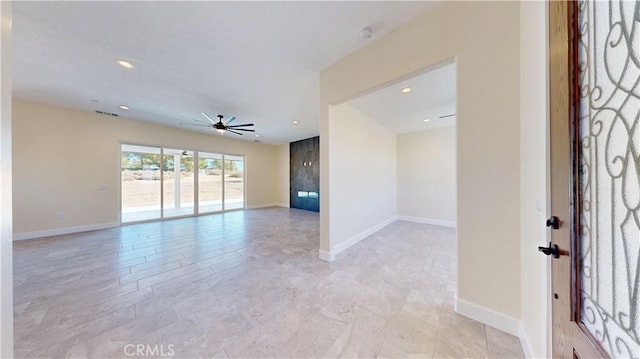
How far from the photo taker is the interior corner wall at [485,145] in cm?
156

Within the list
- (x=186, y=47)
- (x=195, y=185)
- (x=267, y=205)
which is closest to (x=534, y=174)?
(x=186, y=47)

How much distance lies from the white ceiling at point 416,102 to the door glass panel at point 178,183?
583 centimetres

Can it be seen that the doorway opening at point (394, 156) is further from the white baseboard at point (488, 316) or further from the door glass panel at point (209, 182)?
the door glass panel at point (209, 182)

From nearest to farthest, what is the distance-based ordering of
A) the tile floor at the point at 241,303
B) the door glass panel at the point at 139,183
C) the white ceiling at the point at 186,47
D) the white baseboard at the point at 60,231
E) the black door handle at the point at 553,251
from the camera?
the black door handle at the point at 553,251 → the tile floor at the point at 241,303 → the white ceiling at the point at 186,47 → the white baseboard at the point at 60,231 → the door glass panel at the point at 139,183

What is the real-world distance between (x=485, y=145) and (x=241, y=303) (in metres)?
2.65

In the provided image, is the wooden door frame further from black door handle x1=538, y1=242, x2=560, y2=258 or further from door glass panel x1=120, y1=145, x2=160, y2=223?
door glass panel x1=120, y1=145, x2=160, y2=223

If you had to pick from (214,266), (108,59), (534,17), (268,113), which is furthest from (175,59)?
(534,17)

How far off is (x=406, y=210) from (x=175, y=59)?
596cm

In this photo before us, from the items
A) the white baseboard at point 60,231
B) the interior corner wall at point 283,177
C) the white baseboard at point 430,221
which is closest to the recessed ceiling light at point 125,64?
the white baseboard at point 60,231

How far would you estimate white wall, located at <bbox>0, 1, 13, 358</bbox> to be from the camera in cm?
58

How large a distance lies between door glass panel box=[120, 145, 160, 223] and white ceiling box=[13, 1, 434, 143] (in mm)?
1853

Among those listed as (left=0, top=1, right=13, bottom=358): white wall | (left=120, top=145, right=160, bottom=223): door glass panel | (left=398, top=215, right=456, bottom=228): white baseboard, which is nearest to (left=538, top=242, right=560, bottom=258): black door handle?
(left=0, top=1, right=13, bottom=358): white wall

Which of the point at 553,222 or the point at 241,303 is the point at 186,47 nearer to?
the point at 241,303

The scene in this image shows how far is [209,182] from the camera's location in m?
7.05
